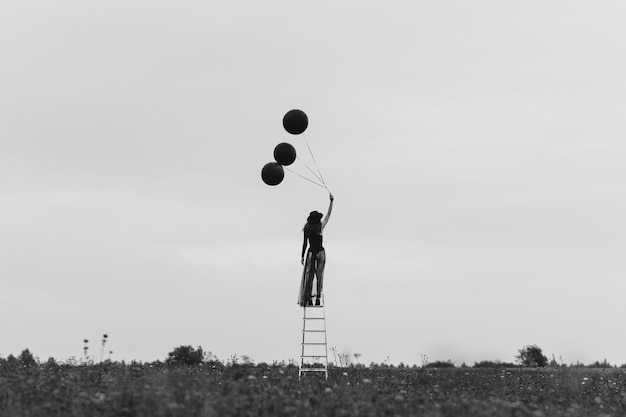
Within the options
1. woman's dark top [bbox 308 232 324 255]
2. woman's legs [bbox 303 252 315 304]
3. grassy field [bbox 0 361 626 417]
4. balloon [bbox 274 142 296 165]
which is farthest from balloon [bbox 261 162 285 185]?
grassy field [bbox 0 361 626 417]

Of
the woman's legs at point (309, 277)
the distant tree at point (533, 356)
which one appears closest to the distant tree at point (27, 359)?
the woman's legs at point (309, 277)

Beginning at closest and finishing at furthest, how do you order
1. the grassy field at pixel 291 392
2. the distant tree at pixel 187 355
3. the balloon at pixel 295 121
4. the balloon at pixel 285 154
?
1. the grassy field at pixel 291 392
2. the balloon at pixel 295 121
3. the balloon at pixel 285 154
4. the distant tree at pixel 187 355

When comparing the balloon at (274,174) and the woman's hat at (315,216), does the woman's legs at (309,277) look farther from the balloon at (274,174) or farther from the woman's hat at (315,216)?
the balloon at (274,174)

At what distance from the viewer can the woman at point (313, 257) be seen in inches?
800

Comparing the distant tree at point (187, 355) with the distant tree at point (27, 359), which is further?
the distant tree at point (187, 355)

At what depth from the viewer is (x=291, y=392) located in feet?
51.4

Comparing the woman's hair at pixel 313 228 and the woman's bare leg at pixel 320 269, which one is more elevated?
the woman's hair at pixel 313 228

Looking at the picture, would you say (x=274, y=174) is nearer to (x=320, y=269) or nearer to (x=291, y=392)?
(x=320, y=269)

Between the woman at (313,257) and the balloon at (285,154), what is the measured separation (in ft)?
3.94

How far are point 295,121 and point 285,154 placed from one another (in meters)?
0.72

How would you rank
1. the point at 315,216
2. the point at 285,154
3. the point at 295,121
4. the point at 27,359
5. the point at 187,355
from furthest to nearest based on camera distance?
1. the point at 187,355
2. the point at 27,359
3. the point at 315,216
4. the point at 285,154
5. the point at 295,121

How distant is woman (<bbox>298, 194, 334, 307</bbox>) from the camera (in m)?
20.3

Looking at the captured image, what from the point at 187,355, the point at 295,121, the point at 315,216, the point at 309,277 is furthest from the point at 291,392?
the point at 187,355

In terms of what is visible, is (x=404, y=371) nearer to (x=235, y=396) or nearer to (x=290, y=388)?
(x=290, y=388)
